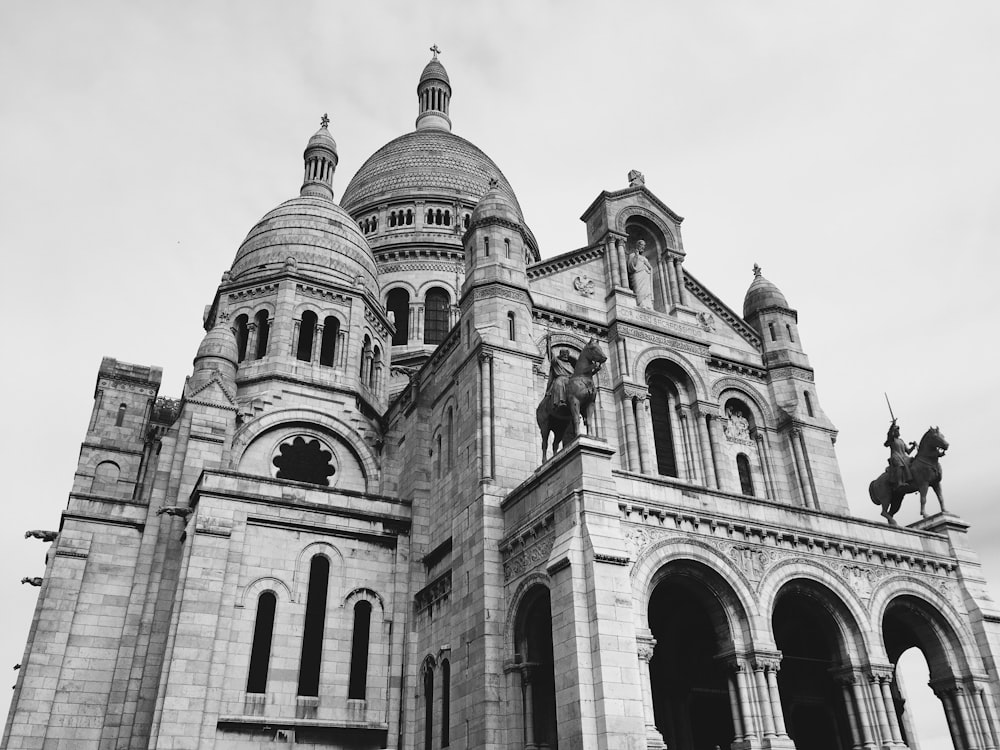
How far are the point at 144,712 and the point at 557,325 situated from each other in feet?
55.6

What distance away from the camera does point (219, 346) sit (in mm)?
31812

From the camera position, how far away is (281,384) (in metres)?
32.5

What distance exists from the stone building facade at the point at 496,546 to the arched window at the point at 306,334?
9 cm

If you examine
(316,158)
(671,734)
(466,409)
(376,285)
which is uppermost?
(316,158)

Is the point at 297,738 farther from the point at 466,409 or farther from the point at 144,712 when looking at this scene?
the point at 466,409

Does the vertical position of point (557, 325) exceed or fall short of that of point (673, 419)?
it exceeds it

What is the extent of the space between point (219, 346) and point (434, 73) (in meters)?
42.3

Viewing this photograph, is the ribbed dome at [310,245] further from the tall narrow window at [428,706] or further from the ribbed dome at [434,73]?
the ribbed dome at [434,73]

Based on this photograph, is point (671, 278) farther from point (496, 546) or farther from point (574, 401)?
point (496, 546)

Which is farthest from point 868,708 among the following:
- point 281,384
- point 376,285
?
point 376,285

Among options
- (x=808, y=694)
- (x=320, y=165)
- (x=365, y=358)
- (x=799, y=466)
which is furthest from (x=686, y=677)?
(x=320, y=165)

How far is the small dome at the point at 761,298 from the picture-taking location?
3450 centimetres

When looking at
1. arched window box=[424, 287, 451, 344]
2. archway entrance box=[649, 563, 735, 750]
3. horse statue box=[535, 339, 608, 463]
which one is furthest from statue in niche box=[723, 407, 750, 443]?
arched window box=[424, 287, 451, 344]

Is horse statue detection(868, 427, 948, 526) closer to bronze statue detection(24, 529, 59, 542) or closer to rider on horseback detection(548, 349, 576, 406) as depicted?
rider on horseback detection(548, 349, 576, 406)
